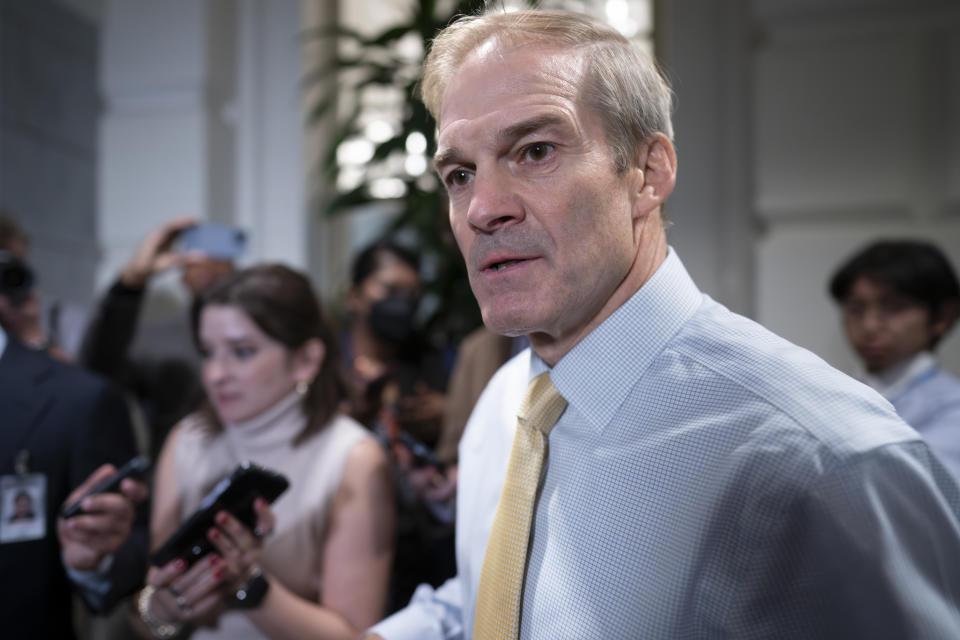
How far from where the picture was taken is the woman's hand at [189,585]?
4.42ft

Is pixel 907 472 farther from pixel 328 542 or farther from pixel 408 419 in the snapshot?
pixel 408 419

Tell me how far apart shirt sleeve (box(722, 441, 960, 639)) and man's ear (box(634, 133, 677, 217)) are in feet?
1.30

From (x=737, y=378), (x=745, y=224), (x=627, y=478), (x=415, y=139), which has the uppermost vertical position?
(x=415, y=139)

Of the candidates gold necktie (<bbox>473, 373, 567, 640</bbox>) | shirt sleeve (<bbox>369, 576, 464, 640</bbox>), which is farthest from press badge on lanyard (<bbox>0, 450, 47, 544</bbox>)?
gold necktie (<bbox>473, 373, 567, 640</bbox>)

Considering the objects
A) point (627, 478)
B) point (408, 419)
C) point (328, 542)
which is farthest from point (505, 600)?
point (408, 419)

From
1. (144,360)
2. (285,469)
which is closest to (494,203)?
(285,469)

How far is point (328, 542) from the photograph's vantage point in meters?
1.64

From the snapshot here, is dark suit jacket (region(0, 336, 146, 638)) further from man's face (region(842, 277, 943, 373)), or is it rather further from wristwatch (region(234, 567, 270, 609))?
man's face (region(842, 277, 943, 373))

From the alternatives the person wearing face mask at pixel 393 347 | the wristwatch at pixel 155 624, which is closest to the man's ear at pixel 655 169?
the wristwatch at pixel 155 624

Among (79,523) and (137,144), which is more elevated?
(137,144)

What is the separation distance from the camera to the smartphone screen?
2518 mm

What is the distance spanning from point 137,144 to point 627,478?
350 cm

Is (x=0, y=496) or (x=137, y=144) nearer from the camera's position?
(x=0, y=496)

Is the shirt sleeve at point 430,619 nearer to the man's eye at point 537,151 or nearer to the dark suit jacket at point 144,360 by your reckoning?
the man's eye at point 537,151
